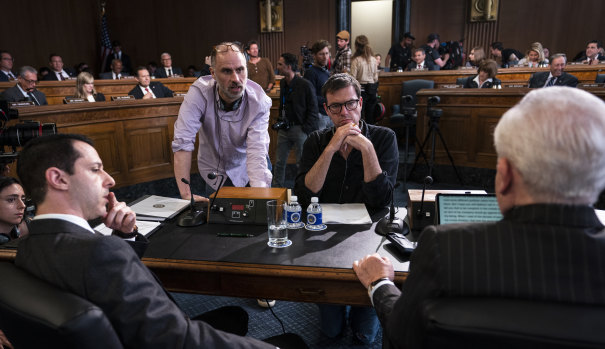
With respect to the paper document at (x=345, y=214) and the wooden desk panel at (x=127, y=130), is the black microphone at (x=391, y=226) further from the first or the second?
the wooden desk panel at (x=127, y=130)

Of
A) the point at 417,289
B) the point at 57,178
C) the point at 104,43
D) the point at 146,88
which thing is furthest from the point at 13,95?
the point at 104,43

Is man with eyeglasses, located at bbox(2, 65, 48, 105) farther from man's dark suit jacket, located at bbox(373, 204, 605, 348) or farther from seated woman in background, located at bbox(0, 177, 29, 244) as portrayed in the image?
man's dark suit jacket, located at bbox(373, 204, 605, 348)

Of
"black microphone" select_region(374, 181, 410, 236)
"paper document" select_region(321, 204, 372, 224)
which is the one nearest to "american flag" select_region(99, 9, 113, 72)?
"paper document" select_region(321, 204, 372, 224)

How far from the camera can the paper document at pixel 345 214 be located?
1772mm

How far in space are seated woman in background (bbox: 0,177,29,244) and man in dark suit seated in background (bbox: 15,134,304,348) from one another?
145 centimetres

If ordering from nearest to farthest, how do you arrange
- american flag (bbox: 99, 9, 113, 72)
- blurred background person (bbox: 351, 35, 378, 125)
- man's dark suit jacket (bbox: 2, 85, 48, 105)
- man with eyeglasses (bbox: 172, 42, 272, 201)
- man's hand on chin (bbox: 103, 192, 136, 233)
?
man's hand on chin (bbox: 103, 192, 136, 233)
man with eyeglasses (bbox: 172, 42, 272, 201)
man's dark suit jacket (bbox: 2, 85, 48, 105)
blurred background person (bbox: 351, 35, 378, 125)
american flag (bbox: 99, 9, 113, 72)

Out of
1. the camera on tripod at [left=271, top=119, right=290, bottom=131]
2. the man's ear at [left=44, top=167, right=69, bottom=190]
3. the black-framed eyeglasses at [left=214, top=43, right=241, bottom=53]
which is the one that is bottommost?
the camera on tripod at [left=271, top=119, right=290, bottom=131]

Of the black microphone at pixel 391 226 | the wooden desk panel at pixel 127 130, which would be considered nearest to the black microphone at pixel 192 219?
the black microphone at pixel 391 226

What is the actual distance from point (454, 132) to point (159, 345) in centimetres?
452

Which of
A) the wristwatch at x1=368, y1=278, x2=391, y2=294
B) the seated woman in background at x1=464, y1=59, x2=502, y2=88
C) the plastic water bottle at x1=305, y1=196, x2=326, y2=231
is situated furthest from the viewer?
the seated woman in background at x1=464, y1=59, x2=502, y2=88

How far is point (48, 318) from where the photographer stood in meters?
0.76

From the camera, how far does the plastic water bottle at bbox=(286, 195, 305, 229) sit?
1750 millimetres

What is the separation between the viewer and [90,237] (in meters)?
0.96

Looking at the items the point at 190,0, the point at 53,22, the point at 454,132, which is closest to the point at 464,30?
the point at 454,132
